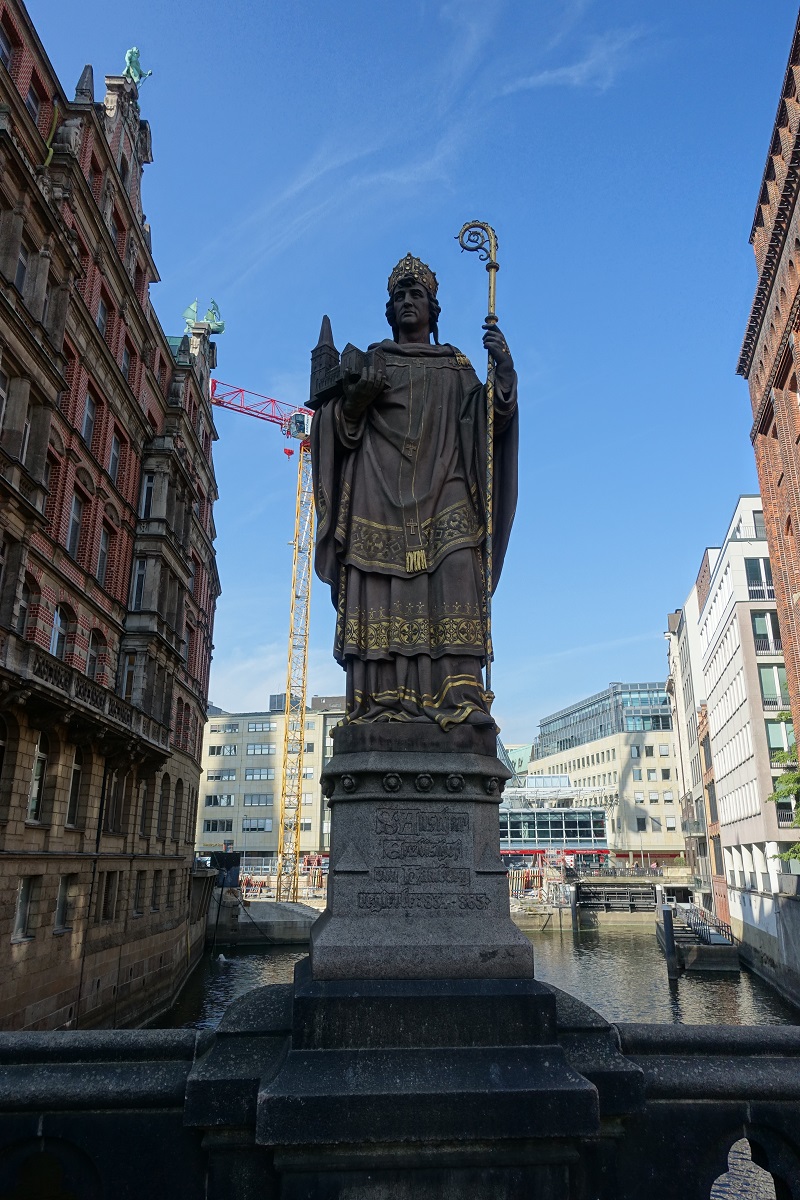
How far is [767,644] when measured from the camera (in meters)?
40.9

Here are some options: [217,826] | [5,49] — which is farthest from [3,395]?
[217,826]

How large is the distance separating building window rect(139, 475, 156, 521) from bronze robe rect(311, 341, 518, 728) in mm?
29774

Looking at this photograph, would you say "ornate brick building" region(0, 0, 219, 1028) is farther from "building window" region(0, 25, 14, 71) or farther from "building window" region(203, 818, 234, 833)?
"building window" region(203, 818, 234, 833)

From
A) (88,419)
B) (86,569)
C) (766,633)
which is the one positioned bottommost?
(86,569)

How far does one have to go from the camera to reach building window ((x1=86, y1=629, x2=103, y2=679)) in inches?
1152

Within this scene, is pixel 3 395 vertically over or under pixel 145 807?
over

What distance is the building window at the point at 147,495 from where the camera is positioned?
1367 inches

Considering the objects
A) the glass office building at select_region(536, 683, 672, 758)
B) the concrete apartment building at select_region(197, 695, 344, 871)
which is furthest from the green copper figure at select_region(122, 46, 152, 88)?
the glass office building at select_region(536, 683, 672, 758)

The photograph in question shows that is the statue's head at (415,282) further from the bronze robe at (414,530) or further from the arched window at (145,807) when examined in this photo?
the arched window at (145,807)

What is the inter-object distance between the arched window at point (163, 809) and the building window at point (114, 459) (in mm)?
13814

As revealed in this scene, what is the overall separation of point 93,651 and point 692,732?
62118 mm

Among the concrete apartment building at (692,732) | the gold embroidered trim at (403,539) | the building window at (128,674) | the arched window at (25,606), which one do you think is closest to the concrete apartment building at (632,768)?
the concrete apartment building at (692,732)

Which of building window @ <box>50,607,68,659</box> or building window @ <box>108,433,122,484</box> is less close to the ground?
building window @ <box>108,433,122,484</box>

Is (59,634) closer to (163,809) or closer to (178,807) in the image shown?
(163,809)
